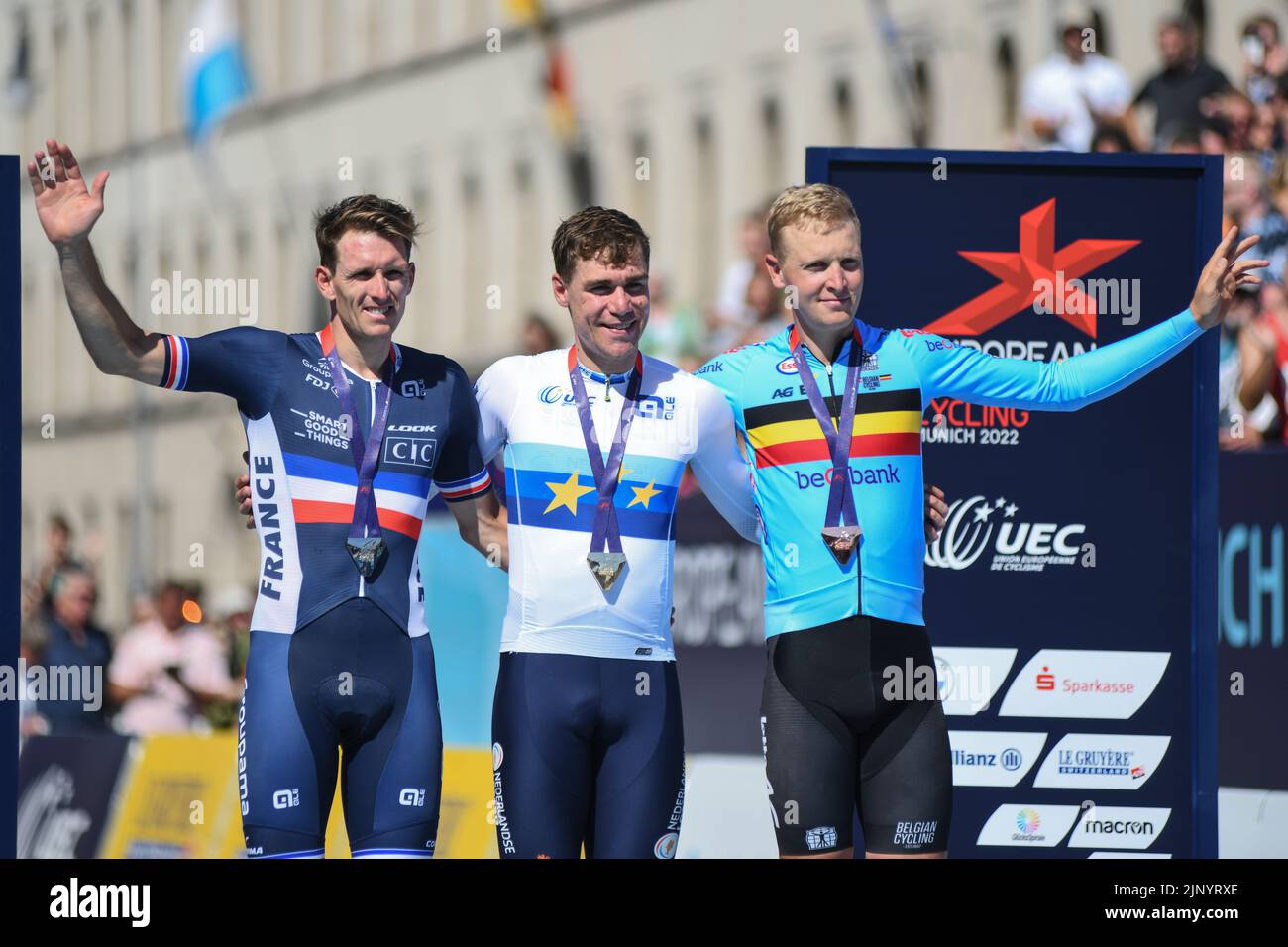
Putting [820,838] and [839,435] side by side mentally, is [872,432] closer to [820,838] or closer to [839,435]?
[839,435]

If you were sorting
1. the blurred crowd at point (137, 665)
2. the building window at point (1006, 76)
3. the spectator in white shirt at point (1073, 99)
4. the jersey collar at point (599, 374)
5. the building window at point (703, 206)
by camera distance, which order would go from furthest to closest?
the building window at point (703, 206) → the building window at point (1006, 76) → the spectator in white shirt at point (1073, 99) → the blurred crowd at point (137, 665) → the jersey collar at point (599, 374)

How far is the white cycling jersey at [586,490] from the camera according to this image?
667 centimetres

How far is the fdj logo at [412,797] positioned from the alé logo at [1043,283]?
8.12ft

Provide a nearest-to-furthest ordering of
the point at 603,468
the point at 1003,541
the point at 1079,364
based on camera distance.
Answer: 1. the point at 603,468
2. the point at 1079,364
3. the point at 1003,541

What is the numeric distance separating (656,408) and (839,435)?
0.54m

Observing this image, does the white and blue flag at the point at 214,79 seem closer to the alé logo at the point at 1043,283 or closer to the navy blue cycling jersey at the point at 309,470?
the alé logo at the point at 1043,283

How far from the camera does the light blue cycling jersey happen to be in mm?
6723

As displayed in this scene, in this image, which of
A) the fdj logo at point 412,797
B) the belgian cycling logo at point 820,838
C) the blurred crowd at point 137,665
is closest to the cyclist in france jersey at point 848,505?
the belgian cycling logo at point 820,838

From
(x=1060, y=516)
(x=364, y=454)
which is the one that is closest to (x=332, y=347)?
(x=364, y=454)

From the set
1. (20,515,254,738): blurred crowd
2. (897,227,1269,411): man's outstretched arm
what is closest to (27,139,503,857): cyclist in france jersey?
(897,227,1269,411): man's outstretched arm

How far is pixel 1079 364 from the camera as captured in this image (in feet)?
23.0

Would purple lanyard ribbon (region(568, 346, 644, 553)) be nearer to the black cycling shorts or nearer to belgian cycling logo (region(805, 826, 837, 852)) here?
the black cycling shorts

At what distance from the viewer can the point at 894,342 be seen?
696 centimetres

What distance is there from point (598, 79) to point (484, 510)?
3064 centimetres
